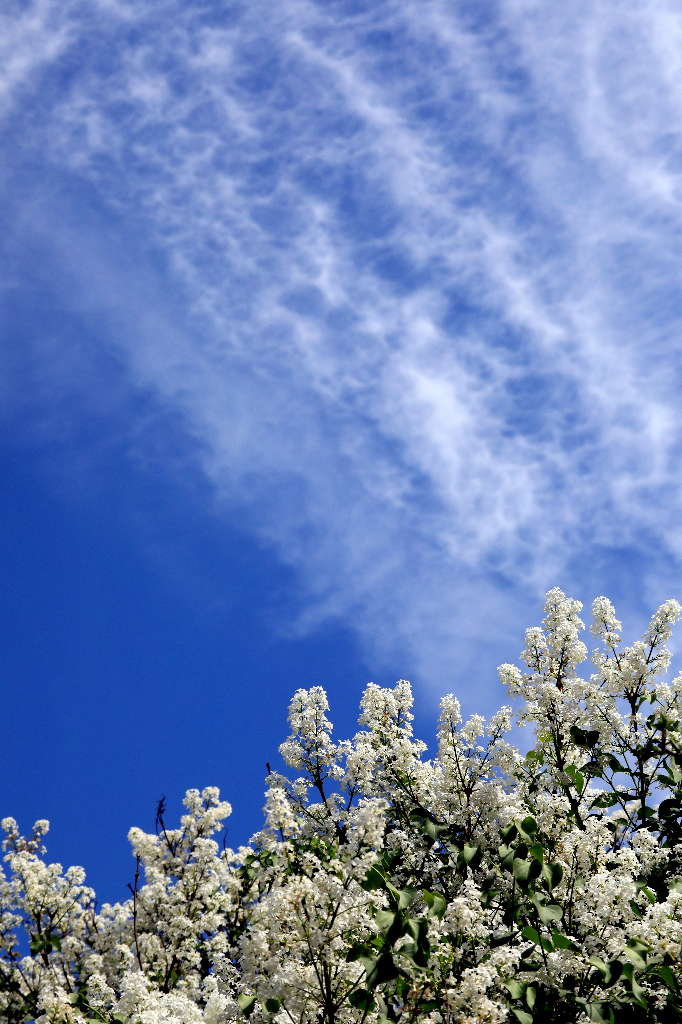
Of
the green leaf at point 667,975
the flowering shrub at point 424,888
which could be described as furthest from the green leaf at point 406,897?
the green leaf at point 667,975

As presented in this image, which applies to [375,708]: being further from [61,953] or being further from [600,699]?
[61,953]

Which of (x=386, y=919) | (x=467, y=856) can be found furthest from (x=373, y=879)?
(x=467, y=856)

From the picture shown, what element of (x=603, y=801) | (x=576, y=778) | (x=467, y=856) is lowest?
(x=467, y=856)

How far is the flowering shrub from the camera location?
7828 mm

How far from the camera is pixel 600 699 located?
1323 cm

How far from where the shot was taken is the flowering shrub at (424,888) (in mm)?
7828

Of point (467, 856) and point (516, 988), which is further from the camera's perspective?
point (467, 856)

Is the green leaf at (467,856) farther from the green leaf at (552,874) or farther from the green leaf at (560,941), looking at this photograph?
the green leaf at (560,941)

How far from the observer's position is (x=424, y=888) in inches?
379

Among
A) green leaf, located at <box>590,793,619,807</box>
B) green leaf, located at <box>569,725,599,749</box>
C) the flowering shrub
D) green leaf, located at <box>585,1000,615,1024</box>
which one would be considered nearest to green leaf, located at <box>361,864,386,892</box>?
the flowering shrub

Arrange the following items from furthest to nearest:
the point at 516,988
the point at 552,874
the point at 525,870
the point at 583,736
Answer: the point at 583,736 < the point at 552,874 < the point at 525,870 < the point at 516,988

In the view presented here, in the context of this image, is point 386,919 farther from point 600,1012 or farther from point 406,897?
point 600,1012

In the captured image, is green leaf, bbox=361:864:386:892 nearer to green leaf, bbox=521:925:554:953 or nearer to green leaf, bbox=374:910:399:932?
green leaf, bbox=374:910:399:932

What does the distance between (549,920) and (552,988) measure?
1.15 m
